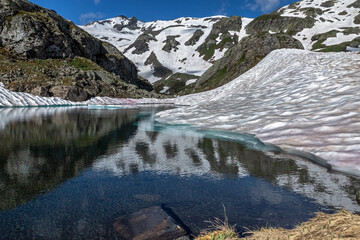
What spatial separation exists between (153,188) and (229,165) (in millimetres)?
3020

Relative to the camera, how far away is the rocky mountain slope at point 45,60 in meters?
47.6

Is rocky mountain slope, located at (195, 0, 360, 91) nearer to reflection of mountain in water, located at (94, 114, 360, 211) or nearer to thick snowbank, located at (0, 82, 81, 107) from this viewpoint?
thick snowbank, located at (0, 82, 81, 107)

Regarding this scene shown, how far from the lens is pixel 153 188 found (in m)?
5.68

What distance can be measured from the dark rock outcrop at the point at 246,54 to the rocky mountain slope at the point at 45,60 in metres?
22.0

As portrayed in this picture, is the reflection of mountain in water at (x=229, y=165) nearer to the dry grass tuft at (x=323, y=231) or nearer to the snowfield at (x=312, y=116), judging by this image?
the snowfield at (x=312, y=116)

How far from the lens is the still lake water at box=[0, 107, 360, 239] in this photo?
4172 mm

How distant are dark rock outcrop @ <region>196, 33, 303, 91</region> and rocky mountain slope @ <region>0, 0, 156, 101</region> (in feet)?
72.3

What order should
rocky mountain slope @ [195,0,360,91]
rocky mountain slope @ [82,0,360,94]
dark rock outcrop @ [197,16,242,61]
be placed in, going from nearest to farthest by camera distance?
rocky mountain slope @ [195,0,360,91] < rocky mountain slope @ [82,0,360,94] < dark rock outcrop @ [197,16,242,61]

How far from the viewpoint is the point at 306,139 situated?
31.1 feet

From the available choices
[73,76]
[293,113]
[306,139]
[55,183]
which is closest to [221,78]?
[73,76]

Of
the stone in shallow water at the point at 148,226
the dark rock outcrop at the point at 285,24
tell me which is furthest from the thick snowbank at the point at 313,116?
the dark rock outcrop at the point at 285,24

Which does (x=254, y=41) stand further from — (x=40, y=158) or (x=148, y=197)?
(x=148, y=197)

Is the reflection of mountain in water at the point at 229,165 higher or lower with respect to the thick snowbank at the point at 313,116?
lower

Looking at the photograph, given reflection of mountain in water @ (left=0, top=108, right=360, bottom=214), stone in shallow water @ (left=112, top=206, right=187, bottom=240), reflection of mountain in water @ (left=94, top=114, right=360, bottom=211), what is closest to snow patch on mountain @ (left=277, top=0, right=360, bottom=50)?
reflection of mountain in water @ (left=94, top=114, right=360, bottom=211)
